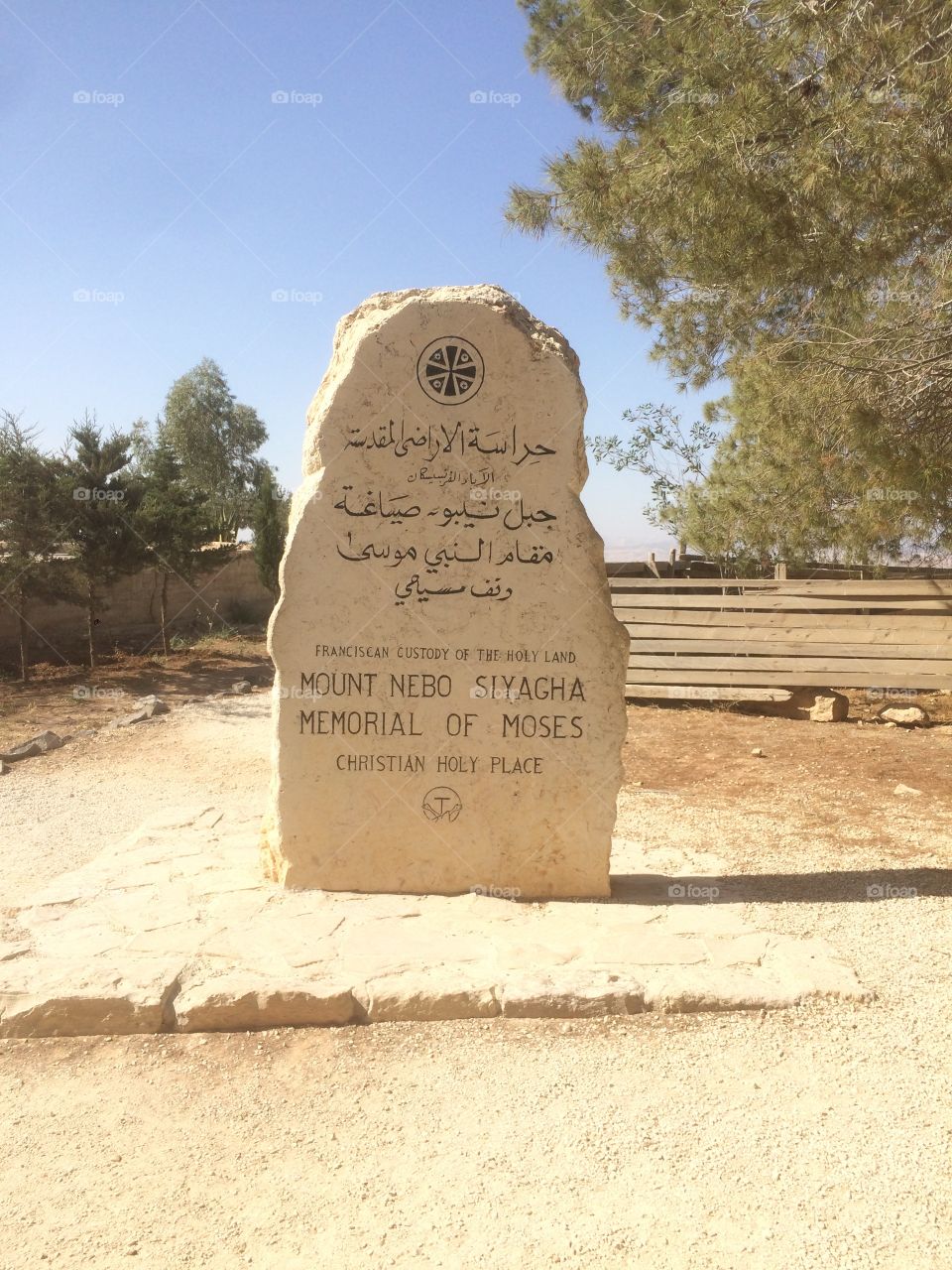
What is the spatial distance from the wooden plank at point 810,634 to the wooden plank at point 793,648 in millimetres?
12

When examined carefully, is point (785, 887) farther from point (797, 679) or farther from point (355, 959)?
point (797, 679)

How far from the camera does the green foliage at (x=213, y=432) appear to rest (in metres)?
34.9

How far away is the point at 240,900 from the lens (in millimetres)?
4715

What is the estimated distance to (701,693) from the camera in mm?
11422

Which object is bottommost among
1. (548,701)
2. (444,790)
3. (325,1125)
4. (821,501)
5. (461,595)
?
(325,1125)

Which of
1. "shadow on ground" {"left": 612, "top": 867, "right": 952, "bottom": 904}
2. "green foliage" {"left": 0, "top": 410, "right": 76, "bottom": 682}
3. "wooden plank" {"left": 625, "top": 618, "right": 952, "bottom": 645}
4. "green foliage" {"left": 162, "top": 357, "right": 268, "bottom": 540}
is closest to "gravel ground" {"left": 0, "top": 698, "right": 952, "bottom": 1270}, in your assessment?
"shadow on ground" {"left": 612, "top": 867, "right": 952, "bottom": 904}

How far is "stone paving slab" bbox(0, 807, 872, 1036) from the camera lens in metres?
3.76

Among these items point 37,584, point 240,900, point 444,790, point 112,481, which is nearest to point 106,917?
point 240,900

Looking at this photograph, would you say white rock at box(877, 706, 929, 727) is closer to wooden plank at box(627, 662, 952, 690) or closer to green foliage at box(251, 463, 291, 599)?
wooden plank at box(627, 662, 952, 690)

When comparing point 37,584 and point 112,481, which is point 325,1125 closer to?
point 37,584

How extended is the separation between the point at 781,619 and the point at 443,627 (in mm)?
7467

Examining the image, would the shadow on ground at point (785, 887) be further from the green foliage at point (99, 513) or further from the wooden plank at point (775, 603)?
the green foliage at point (99, 513)

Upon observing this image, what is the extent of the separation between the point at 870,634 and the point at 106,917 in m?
9.18

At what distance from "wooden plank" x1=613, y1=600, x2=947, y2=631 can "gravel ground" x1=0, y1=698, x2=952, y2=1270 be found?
6.93 meters
